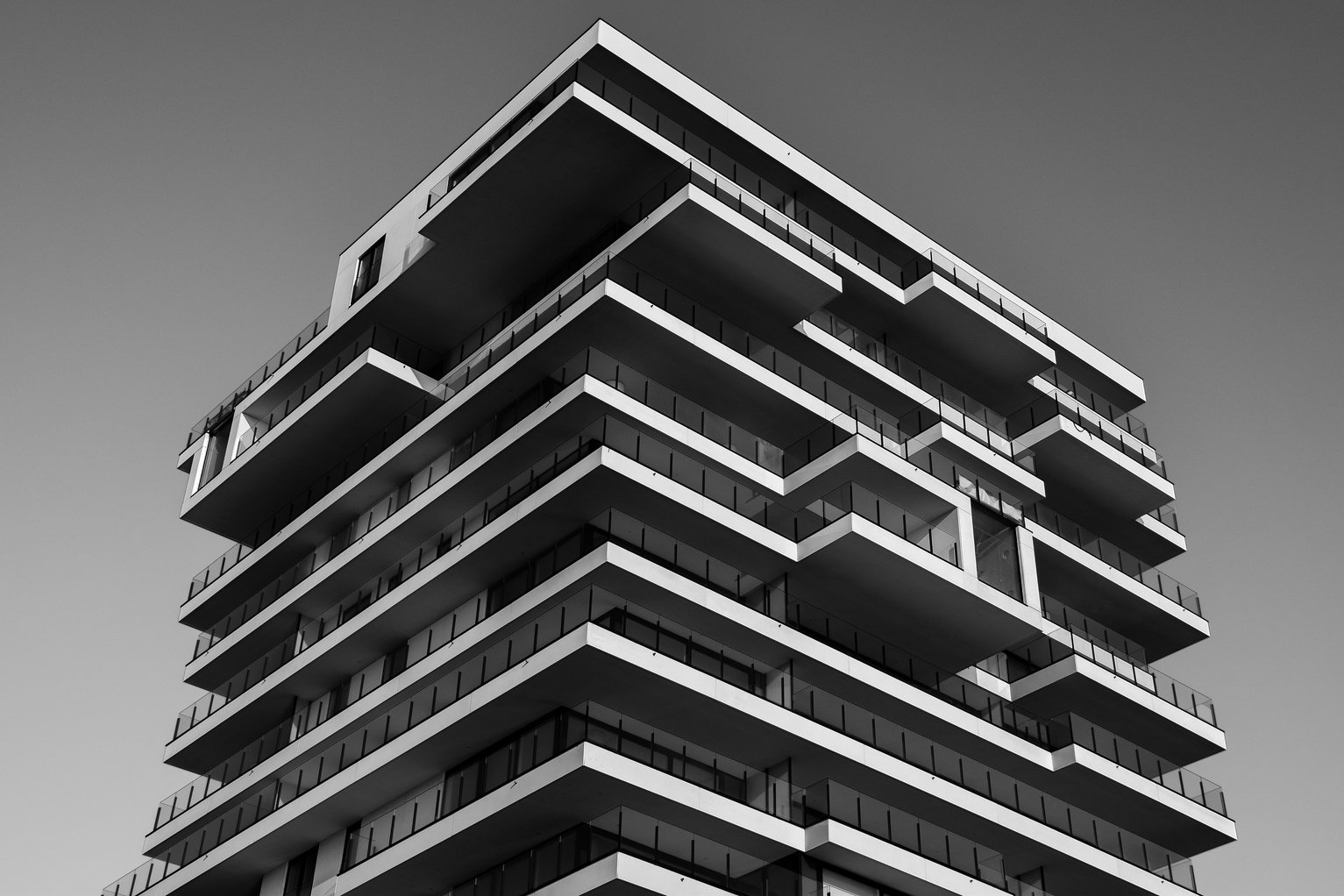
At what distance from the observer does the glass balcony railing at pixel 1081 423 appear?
48.4 metres

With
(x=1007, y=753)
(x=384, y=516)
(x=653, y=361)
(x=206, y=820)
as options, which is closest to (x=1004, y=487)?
(x=1007, y=753)

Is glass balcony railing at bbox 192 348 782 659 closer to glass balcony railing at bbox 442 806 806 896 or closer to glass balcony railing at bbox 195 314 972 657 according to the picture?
glass balcony railing at bbox 195 314 972 657

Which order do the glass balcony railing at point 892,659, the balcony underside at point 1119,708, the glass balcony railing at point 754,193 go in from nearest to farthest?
the glass balcony railing at point 892,659
the glass balcony railing at point 754,193
the balcony underside at point 1119,708

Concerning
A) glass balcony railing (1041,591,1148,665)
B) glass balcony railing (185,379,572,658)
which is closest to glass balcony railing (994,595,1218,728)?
glass balcony railing (1041,591,1148,665)

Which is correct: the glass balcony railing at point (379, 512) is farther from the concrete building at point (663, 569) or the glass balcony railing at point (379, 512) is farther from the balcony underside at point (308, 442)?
the balcony underside at point (308, 442)

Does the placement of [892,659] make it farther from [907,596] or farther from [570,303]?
[570,303]

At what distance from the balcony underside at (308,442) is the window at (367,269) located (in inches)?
141

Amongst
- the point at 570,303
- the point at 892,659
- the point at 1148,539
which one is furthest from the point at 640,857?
the point at 1148,539

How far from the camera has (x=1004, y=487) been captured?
45312mm

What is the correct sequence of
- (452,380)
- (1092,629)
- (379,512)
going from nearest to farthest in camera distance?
(452,380), (379,512), (1092,629)

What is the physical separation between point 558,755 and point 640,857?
9.44 feet

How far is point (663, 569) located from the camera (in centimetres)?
3550

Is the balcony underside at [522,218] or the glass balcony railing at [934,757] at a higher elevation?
the balcony underside at [522,218]

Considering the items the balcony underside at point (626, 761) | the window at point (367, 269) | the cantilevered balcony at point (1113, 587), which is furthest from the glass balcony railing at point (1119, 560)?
the window at point (367, 269)
